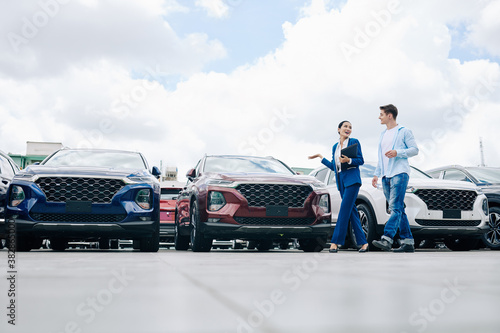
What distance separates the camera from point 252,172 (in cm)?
891

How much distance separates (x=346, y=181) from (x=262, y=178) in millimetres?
1198

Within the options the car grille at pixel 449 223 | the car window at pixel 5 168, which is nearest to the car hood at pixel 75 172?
the car window at pixel 5 168

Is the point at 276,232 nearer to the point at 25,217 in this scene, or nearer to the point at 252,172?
the point at 252,172

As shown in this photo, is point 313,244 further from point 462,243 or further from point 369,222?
point 462,243

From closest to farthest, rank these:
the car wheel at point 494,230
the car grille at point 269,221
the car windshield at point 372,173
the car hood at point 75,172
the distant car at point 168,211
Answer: the car hood at point 75,172 → the car grille at point 269,221 → the car wheel at point 494,230 → the car windshield at point 372,173 → the distant car at point 168,211

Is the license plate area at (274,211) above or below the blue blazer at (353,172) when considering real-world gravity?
below

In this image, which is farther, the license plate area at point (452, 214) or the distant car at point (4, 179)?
the license plate area at point (452, 214)

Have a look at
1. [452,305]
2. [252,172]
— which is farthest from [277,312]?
[252,172]

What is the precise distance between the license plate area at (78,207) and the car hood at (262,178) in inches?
70.6

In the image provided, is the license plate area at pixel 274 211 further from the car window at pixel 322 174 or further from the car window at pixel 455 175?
the car window at pixel 455 175

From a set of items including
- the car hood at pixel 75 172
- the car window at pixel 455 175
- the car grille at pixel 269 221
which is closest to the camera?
the car hood at pixel 75 172

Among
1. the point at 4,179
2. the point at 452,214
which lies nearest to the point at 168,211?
the point at 4,179

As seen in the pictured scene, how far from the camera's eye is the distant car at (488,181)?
1058cm

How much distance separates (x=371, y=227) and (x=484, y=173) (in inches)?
143
